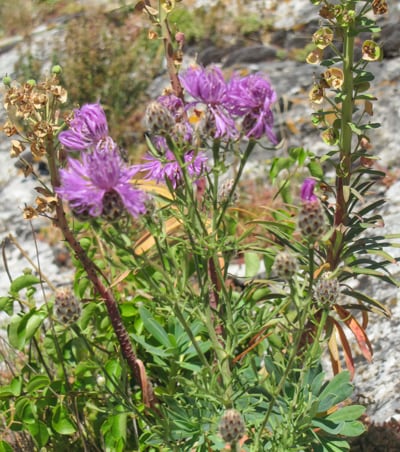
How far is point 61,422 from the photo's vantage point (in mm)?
2023

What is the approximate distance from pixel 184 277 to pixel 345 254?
753 millimetres

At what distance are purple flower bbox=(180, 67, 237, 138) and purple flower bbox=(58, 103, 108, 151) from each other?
0.19m

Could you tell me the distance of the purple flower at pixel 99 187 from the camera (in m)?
1.24

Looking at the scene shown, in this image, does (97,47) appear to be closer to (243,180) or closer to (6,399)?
(243,180)

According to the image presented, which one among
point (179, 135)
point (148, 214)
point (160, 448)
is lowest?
point (160, 448)

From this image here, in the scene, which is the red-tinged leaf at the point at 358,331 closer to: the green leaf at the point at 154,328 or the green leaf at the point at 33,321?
the green leaf at the point at 154,328

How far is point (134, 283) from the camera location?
7.52ft

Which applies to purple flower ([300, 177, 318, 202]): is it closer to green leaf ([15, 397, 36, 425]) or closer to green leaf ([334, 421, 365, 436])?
green leaf ([334, 421, 365, 436])

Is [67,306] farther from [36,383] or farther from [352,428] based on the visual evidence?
[352,428]

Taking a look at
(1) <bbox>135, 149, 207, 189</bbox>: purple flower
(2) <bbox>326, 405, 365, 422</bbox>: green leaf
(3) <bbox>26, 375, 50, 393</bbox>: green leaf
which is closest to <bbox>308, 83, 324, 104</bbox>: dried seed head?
(1) <bbox>135, 149, 207, 189</bbox>: purple flower

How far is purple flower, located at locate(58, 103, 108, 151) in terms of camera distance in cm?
146

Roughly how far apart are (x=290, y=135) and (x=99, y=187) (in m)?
3.46

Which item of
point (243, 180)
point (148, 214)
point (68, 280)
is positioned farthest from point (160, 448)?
point (243, 180)

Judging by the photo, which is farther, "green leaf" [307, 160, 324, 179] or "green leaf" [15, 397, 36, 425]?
"green leaf" [307, 160, 324, 179]
